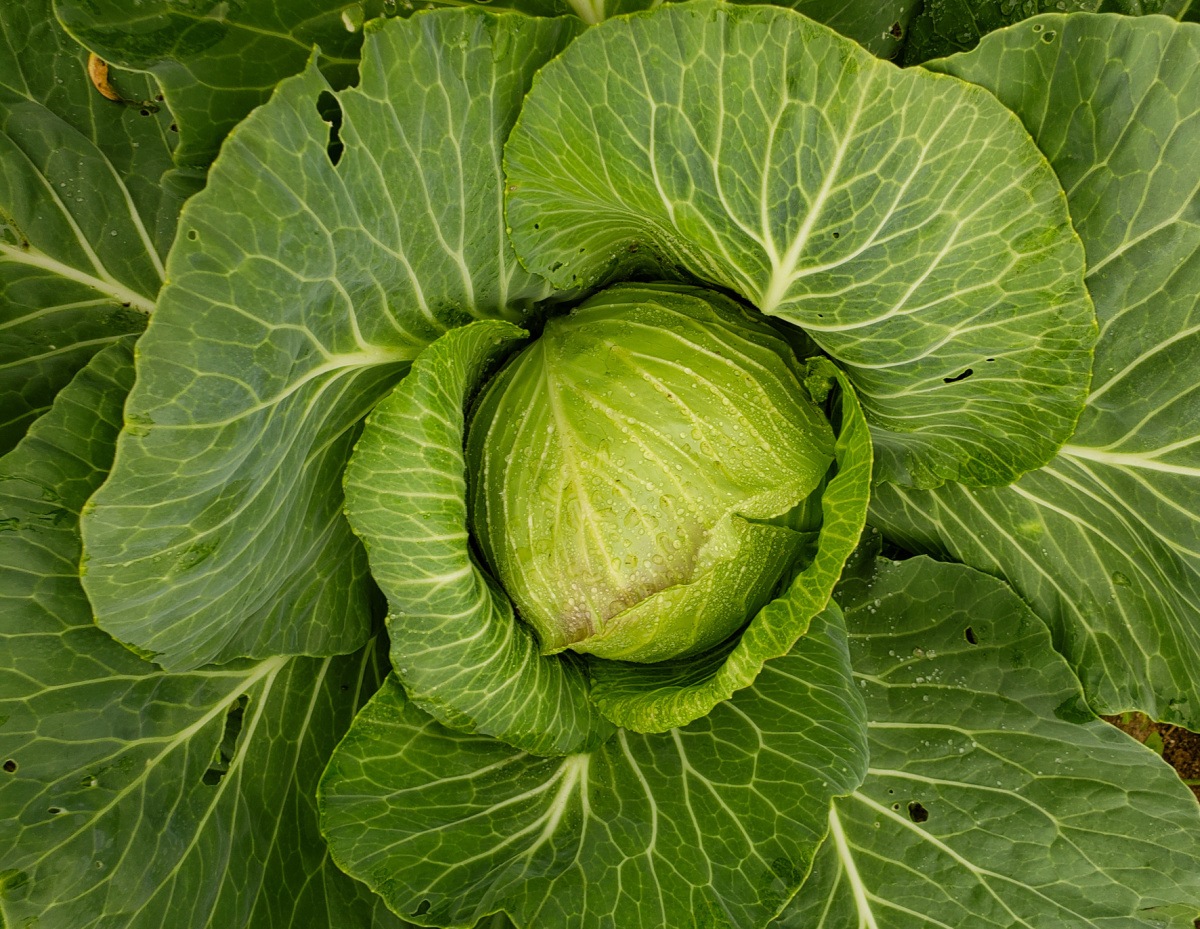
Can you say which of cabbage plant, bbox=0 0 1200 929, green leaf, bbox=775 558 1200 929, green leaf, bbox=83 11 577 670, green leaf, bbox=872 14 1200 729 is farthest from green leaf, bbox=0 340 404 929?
green leaf, bbox=872 14 1200 729

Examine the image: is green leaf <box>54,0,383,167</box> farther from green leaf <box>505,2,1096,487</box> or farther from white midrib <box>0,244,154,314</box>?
white midrib <box>0,244,154,314</box>

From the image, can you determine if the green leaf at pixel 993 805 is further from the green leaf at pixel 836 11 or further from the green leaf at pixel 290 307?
the green leaf at pixel 290 307

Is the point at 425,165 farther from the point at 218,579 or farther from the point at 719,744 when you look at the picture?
the point at 719,744

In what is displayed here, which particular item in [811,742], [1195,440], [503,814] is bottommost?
[503,814]

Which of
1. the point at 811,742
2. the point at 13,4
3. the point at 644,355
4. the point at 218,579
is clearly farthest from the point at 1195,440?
the point at 13,4

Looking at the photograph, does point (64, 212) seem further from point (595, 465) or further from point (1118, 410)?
point (1118, 410)

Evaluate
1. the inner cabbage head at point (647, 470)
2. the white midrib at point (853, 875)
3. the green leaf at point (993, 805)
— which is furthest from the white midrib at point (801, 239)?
the white midrib at point (853, 875)
